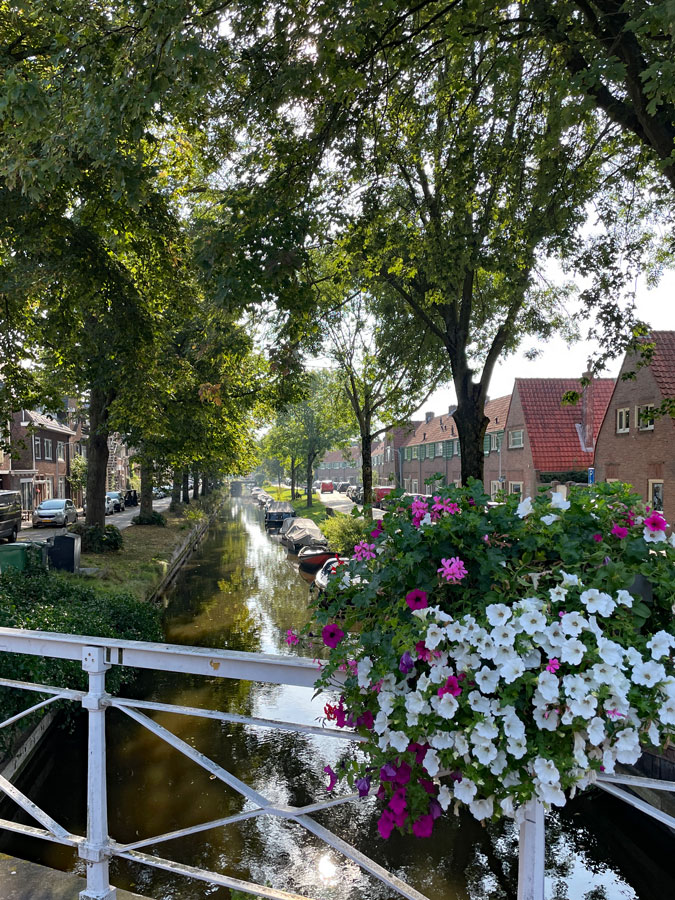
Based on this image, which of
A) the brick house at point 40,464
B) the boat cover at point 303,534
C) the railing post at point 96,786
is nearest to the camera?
the railing post at point 96,786

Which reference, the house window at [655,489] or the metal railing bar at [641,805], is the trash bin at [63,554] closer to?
→ the metal railing bar at [641,805]

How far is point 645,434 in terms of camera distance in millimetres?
25000

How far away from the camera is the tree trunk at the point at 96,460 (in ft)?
73.2

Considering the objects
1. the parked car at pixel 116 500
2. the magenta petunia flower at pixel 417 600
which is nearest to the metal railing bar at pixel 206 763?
the magenta petunia flower at pixel 417 600

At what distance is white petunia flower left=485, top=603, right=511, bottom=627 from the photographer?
6.95 ft

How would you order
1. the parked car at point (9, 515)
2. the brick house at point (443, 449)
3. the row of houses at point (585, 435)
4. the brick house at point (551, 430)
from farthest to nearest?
the brick house at point (443, 449) < the brick house at point (551, 430) < the parked car at point (9, 515) < the row of houses at point (585, 435)

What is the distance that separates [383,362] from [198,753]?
1949 centimetres

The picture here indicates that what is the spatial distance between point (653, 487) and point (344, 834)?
2029cm

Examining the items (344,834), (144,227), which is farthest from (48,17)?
(344,834)

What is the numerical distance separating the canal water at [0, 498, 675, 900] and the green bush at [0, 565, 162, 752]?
1151mm

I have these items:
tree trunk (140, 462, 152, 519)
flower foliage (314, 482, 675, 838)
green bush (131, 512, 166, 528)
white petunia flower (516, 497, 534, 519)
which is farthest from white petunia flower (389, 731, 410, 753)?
green bush (131, 512, 166, 528)

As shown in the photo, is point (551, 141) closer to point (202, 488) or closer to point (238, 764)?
point (238, 764)

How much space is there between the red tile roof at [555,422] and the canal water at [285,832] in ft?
83.5

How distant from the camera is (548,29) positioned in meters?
6.89
